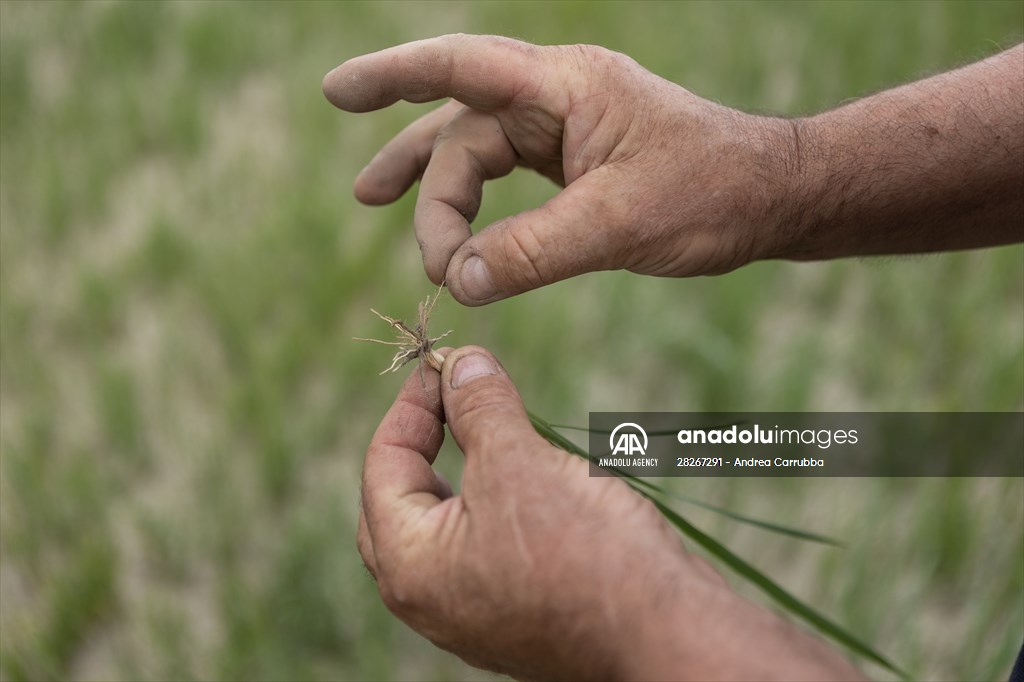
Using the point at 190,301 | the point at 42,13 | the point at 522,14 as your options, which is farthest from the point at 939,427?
the point at 42,13

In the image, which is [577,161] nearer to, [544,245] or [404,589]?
[544,245]

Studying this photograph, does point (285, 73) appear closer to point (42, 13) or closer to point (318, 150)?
point (318, 150)

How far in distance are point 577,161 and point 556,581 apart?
0.56 m

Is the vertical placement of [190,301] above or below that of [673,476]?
above

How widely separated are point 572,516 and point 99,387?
153 centimetres

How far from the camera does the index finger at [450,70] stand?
113 cm

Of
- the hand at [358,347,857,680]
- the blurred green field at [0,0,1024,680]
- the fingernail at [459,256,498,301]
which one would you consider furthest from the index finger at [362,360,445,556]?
the blurred green field at [0,0,1024,680]

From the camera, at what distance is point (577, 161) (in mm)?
1159

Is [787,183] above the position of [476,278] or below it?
above

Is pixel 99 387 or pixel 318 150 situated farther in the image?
pixel 318 150

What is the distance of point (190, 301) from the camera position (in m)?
2.31

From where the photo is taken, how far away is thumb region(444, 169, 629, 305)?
43.3 inches

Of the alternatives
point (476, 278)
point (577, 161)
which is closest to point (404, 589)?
→ point (476, 278)

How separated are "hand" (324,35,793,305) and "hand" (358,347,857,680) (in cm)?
25
